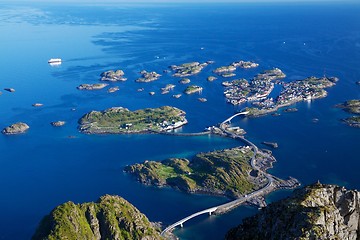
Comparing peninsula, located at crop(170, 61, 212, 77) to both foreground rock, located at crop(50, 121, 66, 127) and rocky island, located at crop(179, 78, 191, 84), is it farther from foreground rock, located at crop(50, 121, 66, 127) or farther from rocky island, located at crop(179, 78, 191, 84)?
foreground rock, located at crop(50, 121, 66, 127)

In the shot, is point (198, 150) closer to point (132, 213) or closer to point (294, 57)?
point (132, 213)

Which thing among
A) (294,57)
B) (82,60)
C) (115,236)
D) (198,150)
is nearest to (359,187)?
(198,150)

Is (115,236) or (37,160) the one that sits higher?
(115,236)

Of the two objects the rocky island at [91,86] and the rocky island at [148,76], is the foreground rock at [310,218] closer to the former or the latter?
the rocky island at [91,86]

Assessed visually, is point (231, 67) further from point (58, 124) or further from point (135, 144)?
point (58, 124)

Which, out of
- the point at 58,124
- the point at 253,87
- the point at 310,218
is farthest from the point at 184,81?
the point at 310,218

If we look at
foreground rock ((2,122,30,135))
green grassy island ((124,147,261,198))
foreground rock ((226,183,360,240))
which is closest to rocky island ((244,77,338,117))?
green grassy island ((124,147,261,198))

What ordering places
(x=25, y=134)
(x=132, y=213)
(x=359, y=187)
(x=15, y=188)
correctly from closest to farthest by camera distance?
1. (x=132, y=213)
2. (x=359, y=187)
3. (x=15, y=188)
4. (x=25, y=134)
